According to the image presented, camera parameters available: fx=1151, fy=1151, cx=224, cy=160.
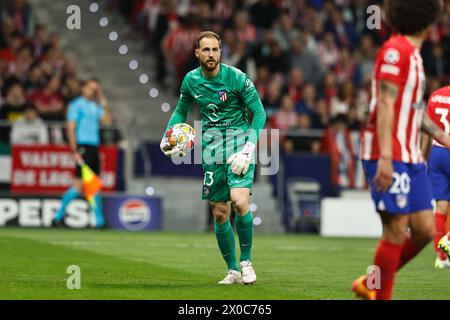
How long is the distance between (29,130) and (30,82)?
164 centimetres

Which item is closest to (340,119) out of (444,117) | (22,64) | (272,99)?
(272,99)

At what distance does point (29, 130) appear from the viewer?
70.1 ft

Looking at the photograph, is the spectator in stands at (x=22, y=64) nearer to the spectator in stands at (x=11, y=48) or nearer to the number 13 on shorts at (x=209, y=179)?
the spectator in stands at (x=11, y=48)

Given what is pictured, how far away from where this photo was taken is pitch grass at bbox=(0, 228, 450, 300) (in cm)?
984

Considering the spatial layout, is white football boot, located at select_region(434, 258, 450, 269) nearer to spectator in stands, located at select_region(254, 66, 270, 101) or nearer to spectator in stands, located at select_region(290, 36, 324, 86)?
spectator in stands, located at select_region(254, 66, 270, 101)

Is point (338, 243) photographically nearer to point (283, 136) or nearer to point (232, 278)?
point (283, 136)

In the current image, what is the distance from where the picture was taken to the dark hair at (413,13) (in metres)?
8.08

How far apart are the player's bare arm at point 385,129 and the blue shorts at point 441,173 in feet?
20.8

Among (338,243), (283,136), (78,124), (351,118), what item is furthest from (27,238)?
(351,118)

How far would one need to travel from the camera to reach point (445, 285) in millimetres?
11055

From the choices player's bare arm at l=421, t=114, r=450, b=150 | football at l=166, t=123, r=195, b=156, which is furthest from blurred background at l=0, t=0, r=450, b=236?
player's bare arm at l=421, t=114, r=450, b=150

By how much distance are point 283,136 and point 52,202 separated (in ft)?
15.5

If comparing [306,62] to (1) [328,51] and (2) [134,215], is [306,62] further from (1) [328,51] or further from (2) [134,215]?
(2) [134,215]
